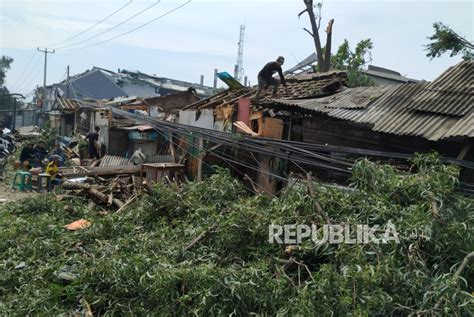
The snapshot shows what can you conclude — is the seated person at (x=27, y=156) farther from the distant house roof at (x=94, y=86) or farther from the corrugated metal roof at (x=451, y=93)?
the distant house roof at (x=94, y=86)

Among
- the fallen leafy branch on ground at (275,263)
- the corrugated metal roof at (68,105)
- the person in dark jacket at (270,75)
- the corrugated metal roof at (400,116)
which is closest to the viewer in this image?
the fallen leafy branch on ground at (275,263)

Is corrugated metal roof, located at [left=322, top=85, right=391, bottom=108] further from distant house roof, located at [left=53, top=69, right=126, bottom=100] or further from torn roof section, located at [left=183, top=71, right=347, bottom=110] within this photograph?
distant house roof, located at [left=53, top=69, right=126, bottom=100]

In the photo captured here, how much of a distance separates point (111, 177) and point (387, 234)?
8884 mm

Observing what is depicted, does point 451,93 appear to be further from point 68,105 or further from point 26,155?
point 68,105

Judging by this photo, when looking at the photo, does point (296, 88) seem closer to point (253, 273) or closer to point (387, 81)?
point (253, 273)

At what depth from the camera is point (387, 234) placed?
4.46 m

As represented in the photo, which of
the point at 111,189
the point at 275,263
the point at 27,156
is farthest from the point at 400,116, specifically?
the point at 27,156

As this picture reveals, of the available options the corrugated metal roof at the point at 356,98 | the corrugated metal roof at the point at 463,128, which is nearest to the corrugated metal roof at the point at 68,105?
the corrugated metal roof at the point at 356,98

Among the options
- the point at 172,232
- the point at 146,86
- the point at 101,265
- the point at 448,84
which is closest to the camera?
the point at 101,265

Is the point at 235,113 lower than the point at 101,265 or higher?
higher

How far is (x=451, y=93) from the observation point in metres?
6.85

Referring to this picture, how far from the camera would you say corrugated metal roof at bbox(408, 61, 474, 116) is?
6.40 m

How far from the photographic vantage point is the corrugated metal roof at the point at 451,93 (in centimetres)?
640

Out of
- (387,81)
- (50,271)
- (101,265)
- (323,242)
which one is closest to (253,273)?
(323,242)
